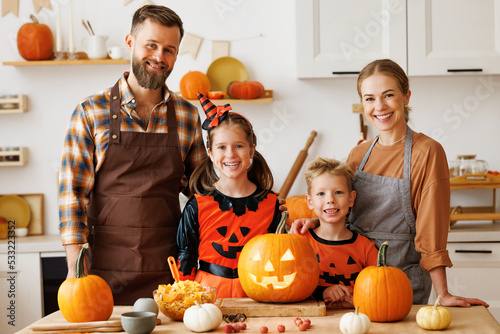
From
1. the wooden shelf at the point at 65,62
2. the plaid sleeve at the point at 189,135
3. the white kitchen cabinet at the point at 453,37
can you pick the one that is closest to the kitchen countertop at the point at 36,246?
the wooden shelf at the point at 65,62

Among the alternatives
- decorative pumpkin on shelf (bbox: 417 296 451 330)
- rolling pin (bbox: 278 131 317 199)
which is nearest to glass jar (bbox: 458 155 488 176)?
rolling pin (bbox: 278 131 317 199)

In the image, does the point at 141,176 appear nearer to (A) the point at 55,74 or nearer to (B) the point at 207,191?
(B) the point at 207,191

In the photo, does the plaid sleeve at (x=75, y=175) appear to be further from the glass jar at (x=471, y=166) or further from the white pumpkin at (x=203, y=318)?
the glass jar at (x=471, y=166)

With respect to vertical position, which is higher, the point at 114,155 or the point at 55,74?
the point at 55,74

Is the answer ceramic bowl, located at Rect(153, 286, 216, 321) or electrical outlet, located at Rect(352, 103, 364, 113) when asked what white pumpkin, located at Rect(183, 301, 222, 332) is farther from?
electrical outlet, located at Rect(352, 103, 364, 113)

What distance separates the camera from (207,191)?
1913mm

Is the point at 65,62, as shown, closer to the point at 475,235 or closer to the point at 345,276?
the point at 345,276

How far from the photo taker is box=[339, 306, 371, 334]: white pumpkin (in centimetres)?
127

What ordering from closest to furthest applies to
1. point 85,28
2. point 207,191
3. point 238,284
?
point 238,284 < point 207,191 < point 85,28

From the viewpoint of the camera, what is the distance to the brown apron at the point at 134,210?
196cm

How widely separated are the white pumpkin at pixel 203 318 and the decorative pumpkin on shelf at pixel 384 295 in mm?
361

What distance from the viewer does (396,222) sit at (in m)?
1.78

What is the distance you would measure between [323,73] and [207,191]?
1662 mm

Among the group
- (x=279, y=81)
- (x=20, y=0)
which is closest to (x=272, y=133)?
(x=279, y=81)
